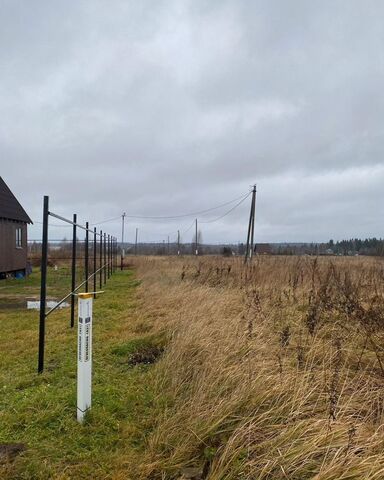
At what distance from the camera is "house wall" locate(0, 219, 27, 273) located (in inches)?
674

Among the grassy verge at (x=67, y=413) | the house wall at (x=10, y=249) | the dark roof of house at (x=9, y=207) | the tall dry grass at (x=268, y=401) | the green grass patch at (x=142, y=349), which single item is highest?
the dark roof of house at (x=9, y=207)

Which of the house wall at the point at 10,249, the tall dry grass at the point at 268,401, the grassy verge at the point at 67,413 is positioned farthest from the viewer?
the house wall at the point at 10,249

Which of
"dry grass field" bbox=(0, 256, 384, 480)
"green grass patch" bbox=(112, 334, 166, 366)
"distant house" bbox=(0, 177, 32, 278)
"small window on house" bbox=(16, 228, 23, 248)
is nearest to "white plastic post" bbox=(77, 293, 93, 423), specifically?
"dry grass field" bbox=(0, 256, 384, 480)

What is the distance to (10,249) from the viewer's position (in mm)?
17984

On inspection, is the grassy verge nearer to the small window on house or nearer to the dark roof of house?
the dark roof of house

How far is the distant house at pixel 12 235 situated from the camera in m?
17.2

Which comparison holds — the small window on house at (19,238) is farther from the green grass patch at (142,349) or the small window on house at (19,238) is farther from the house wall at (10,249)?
the green grass patch at (142,349)

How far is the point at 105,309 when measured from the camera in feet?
28.9

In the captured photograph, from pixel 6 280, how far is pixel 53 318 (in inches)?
435

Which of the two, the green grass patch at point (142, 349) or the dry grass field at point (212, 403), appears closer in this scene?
the dry grass field at point (212, 403)

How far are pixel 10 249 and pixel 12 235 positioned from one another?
76cm

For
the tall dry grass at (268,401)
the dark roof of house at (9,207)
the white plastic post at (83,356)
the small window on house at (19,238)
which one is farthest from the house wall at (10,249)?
the white plastic post at (83,356)

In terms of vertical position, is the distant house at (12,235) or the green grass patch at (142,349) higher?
the distant house at (12,235)

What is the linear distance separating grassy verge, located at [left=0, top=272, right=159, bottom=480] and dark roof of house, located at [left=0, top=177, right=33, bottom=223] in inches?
520
